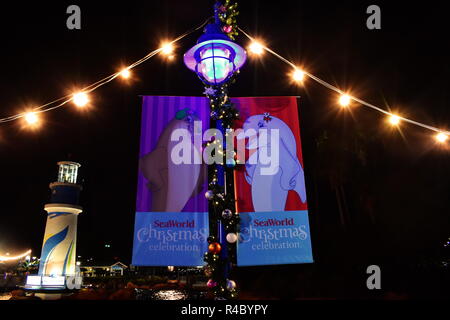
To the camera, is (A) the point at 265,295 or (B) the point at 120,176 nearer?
(A) the point at 265,295

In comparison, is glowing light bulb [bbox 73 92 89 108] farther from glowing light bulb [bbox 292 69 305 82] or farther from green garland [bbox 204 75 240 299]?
glowing light bulb [bbox 292 69 305 82]

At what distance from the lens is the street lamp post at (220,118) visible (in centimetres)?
480

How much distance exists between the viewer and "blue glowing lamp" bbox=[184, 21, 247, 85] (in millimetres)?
4934

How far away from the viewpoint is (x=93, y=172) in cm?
1357

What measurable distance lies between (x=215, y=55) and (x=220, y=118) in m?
1.03

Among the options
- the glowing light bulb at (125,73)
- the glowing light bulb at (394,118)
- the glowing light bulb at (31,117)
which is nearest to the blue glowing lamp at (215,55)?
the glowing light bulb at (125,73)

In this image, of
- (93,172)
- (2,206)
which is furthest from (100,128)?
(2,206)

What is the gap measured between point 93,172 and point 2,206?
12899 mm

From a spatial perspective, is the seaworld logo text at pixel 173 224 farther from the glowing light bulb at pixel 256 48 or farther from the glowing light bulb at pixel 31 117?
the glowing light bulb at pixel 256 48

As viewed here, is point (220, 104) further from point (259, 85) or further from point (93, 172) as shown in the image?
point (93, 172)

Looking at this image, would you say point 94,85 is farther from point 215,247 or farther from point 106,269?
point 106,269

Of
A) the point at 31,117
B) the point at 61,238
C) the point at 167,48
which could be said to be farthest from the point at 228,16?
the point at 61,238

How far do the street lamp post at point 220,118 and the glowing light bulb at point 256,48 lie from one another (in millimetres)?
1902
